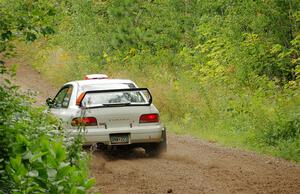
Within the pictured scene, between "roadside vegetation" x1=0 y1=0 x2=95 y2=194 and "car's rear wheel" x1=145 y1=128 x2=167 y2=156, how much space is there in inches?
180

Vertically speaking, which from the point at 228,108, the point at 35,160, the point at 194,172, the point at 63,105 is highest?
the point at 35,160

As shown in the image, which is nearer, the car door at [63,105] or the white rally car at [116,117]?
the white rally car at [116,117]

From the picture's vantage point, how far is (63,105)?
14.0 m

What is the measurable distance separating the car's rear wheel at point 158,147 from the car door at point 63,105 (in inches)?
66.6

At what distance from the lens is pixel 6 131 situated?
23.2 ft

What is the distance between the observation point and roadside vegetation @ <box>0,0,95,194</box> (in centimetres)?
620

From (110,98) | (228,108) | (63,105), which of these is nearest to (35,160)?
(110,98)

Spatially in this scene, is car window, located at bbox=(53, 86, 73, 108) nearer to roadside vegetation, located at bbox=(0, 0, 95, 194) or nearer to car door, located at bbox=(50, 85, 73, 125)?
car door, located at bbox=(50, 85, 73, 125)

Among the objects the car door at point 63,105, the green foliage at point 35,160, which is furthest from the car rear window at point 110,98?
the green foliage at point 35,160

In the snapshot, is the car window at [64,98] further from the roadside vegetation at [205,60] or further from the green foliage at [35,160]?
the green foliage at [35,160]

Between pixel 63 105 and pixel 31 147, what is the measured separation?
23.6ft

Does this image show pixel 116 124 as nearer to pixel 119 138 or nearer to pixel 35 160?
pixel 119 138

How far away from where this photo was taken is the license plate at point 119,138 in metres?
13.1

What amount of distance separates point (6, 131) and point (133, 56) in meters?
20.4
